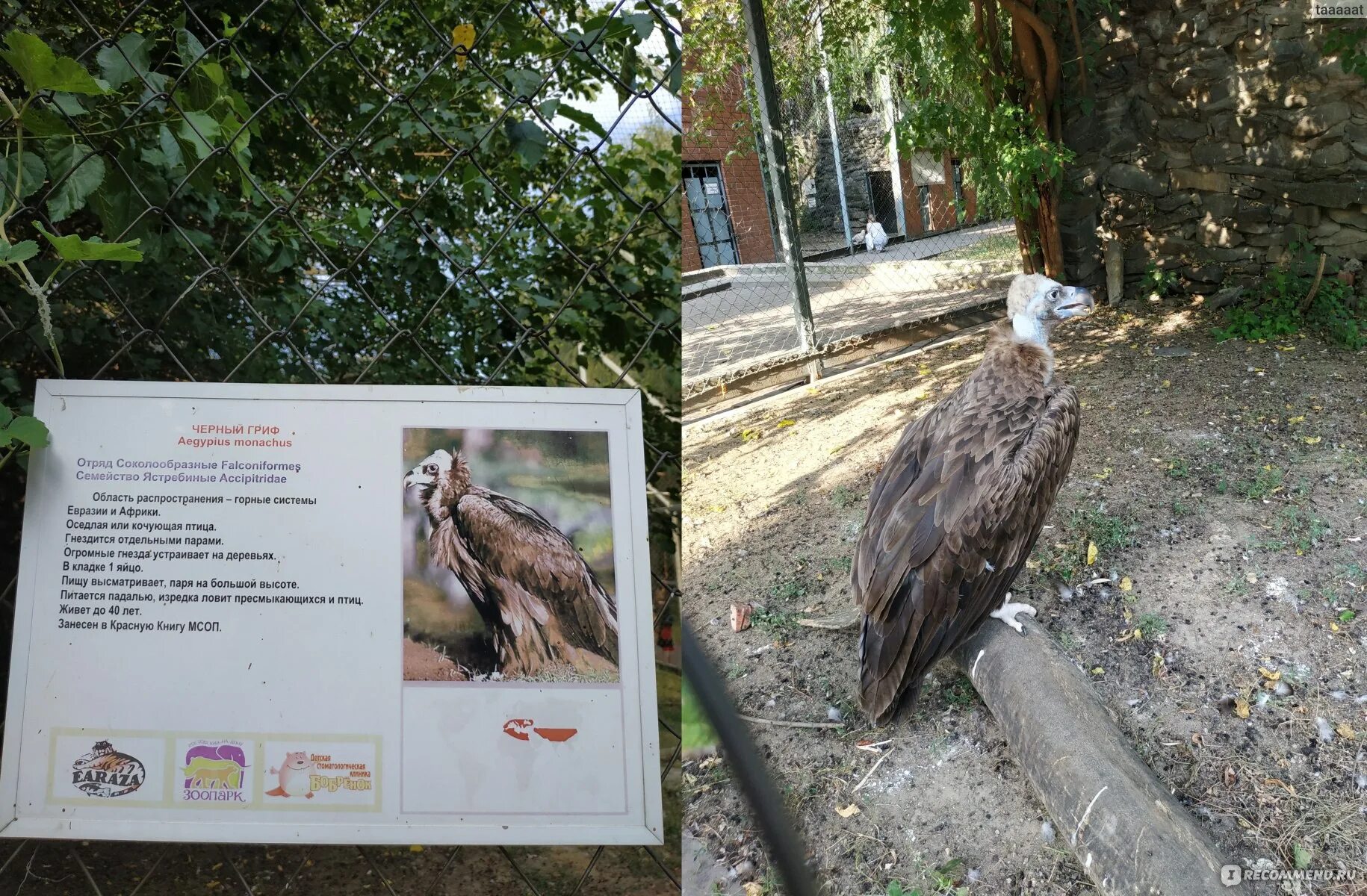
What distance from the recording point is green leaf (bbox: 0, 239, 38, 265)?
612mm

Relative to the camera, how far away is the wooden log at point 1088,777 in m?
0.94

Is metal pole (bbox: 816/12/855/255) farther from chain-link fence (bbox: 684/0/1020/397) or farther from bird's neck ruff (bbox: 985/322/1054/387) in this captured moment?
bird's neck ruff (bbox: 985/322/1054/387)

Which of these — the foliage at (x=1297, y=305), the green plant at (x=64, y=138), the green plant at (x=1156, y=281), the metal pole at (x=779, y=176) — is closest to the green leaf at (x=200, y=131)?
the green plant at (x=64, y=138)

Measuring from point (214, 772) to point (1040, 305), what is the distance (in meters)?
1.35

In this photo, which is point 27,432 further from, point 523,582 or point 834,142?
point 834,142

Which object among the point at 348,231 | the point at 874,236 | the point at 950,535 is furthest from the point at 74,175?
the point at 874,236

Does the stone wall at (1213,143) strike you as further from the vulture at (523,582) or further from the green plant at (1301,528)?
the vulture at (523,582)

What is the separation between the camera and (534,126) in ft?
2.36

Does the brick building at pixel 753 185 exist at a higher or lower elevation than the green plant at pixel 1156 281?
higher

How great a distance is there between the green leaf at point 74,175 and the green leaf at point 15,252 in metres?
0.08

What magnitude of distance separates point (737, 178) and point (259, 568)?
4.46 feet

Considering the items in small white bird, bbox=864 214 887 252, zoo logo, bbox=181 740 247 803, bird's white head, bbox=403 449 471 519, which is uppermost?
small white bird, bbox=864 214 887 252

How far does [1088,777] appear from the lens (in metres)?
1.04

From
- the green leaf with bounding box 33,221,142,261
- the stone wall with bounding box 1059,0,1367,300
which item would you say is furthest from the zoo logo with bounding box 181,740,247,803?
the stone wall with bounding box 1059,0,1367,300
